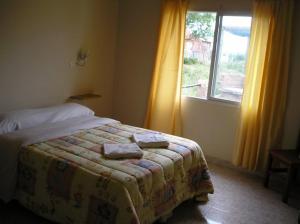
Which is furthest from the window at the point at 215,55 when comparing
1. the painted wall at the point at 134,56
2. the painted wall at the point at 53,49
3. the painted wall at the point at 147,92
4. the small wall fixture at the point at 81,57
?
the small wall fixture at the point at 81,57

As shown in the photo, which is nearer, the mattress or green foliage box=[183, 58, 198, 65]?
the mattress

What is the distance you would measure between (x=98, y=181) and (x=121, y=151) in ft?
1.39

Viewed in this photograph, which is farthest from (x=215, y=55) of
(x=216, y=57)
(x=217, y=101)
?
(x=217, y=101)

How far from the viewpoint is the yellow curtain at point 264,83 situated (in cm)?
347

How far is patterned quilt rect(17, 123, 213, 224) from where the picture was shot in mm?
2203

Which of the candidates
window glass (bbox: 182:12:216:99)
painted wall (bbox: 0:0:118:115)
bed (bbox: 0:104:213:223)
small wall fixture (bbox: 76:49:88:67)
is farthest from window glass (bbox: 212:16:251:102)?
small wall fixture (bbox: 76:49:88:67)

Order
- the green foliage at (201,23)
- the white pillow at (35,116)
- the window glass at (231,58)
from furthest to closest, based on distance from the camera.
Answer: the green foliage at (201,23), the window glass at (231,58), the white pillow at (35,116)

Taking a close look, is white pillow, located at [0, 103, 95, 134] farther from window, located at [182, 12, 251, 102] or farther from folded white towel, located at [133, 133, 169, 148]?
window, located at [182, 12, 251, 102]

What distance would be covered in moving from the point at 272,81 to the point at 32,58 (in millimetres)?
2682

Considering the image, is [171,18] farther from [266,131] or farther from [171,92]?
[266,131]

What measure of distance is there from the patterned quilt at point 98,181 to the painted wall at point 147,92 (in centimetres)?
121

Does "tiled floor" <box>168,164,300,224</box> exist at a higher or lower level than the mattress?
lower

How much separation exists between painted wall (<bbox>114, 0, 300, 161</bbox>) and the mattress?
1.21 meters

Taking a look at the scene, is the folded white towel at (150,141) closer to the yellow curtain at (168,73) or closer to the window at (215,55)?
the yellow curtain at (168,73)
